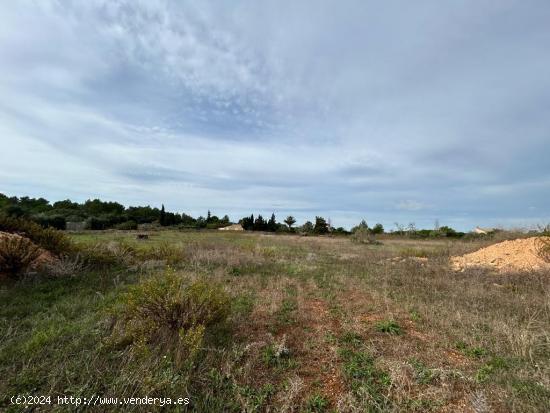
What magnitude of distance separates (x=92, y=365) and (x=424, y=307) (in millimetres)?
5648

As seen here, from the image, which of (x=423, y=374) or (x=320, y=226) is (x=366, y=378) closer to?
(x=423, y=374)

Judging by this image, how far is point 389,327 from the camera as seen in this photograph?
4.98 meters

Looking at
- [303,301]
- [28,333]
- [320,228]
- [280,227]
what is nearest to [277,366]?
[303,301]

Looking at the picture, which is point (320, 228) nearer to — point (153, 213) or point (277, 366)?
point (153, 213)

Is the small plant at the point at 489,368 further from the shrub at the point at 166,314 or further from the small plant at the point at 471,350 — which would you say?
the shrub at the point at 166,314

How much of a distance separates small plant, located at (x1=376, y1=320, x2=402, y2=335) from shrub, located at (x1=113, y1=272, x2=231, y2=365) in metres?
2.48

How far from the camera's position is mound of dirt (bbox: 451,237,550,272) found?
10695 millimetres

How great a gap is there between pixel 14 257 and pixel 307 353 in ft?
26.1

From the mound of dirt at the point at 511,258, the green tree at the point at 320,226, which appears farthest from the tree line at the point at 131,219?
the mound of dirt at the point at 511,258

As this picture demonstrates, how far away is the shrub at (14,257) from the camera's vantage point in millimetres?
7711

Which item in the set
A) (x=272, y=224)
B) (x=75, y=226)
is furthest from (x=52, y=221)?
(x=272, y=224)

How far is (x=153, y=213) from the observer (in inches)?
2916

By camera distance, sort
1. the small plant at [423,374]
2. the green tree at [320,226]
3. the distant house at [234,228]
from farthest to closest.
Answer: the distant house at [234,228]
the green tree at [320,226]
the small plant at [423,374]

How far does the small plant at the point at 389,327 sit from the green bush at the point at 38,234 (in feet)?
32.4
